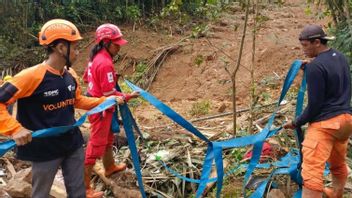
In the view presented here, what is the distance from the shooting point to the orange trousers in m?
3.88

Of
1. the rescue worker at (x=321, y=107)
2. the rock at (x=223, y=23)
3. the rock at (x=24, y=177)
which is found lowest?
the rock at (x=24, y=177)

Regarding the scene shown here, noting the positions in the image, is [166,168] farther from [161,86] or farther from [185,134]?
[161,86]

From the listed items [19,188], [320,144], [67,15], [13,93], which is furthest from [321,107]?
[67,15]

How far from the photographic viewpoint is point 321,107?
392 centimetres

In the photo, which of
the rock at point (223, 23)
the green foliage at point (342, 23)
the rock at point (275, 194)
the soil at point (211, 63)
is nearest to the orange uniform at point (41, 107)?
the rock at point (275, 194)

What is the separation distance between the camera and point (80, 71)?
39.2 feet

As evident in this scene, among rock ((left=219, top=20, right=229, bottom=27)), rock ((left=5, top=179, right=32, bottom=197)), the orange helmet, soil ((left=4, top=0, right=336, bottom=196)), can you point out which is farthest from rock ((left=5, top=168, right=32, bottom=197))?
rock ((left=219, top=20, right=229, bottom=27))

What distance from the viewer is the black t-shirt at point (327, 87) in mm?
3797

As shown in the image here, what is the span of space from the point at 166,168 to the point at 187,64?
6.60 m

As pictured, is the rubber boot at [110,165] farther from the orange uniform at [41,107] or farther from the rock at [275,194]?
the rock at [275,194]

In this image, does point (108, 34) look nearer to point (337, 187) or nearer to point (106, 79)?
point (106, 79)

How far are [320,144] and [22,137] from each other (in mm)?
2307

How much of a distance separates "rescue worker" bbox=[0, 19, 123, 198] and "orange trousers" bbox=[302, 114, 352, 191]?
1868mm

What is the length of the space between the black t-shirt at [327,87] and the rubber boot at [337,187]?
2.21 ft
